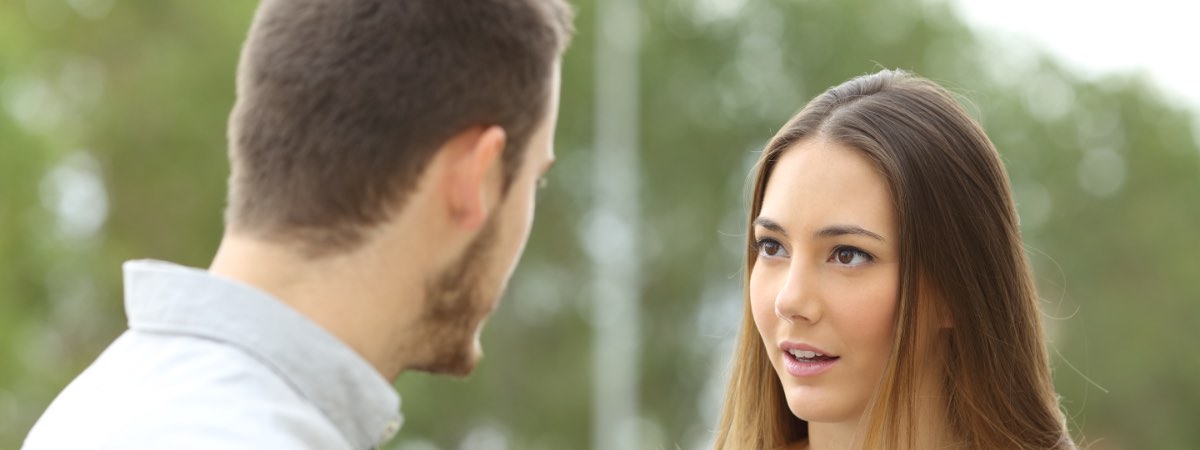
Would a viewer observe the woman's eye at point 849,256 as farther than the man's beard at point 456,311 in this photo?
Yes

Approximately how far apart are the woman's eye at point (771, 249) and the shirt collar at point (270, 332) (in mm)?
1829

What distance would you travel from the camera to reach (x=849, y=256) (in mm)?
3988

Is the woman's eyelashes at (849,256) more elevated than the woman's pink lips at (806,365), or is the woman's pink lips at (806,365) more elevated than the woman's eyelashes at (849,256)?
the woman's eyelashes at (849,256)

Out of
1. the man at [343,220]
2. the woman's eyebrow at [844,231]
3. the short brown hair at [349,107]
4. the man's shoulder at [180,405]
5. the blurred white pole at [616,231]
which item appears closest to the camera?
the man's shoulder at [180,405]

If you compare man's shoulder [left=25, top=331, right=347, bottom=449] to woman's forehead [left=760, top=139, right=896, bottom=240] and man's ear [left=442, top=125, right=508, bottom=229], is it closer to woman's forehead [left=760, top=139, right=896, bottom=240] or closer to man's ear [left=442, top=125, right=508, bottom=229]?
man's ear [left=442, top=125, right=508, bottom=229]

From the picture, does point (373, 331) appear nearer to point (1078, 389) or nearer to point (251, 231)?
point (251, 231)

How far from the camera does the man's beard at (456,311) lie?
261 cm

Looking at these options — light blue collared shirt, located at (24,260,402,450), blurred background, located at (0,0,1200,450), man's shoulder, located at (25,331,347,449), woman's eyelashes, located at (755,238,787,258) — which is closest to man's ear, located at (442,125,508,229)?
light blue collared shirt, located at (24,260,402,450)

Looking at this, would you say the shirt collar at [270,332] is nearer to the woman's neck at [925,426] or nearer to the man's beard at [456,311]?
the man's beard at [456,311]

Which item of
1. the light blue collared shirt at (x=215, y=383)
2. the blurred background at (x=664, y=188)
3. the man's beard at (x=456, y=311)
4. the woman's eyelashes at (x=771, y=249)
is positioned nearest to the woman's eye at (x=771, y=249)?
the woman's eyelashes at (x=771, y=249)

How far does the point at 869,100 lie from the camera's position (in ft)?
14.0

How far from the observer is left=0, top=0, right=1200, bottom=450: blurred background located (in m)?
27.7

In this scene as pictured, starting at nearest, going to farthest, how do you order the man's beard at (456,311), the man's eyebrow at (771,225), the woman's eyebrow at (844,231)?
the man's beard at (456,311)
the woman's eyebrow at (844,231)
the man's eyebrow at (771,225)

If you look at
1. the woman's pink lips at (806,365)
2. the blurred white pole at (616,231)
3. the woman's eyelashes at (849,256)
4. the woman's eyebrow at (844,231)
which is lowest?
the blurred white pole at (616,231)
